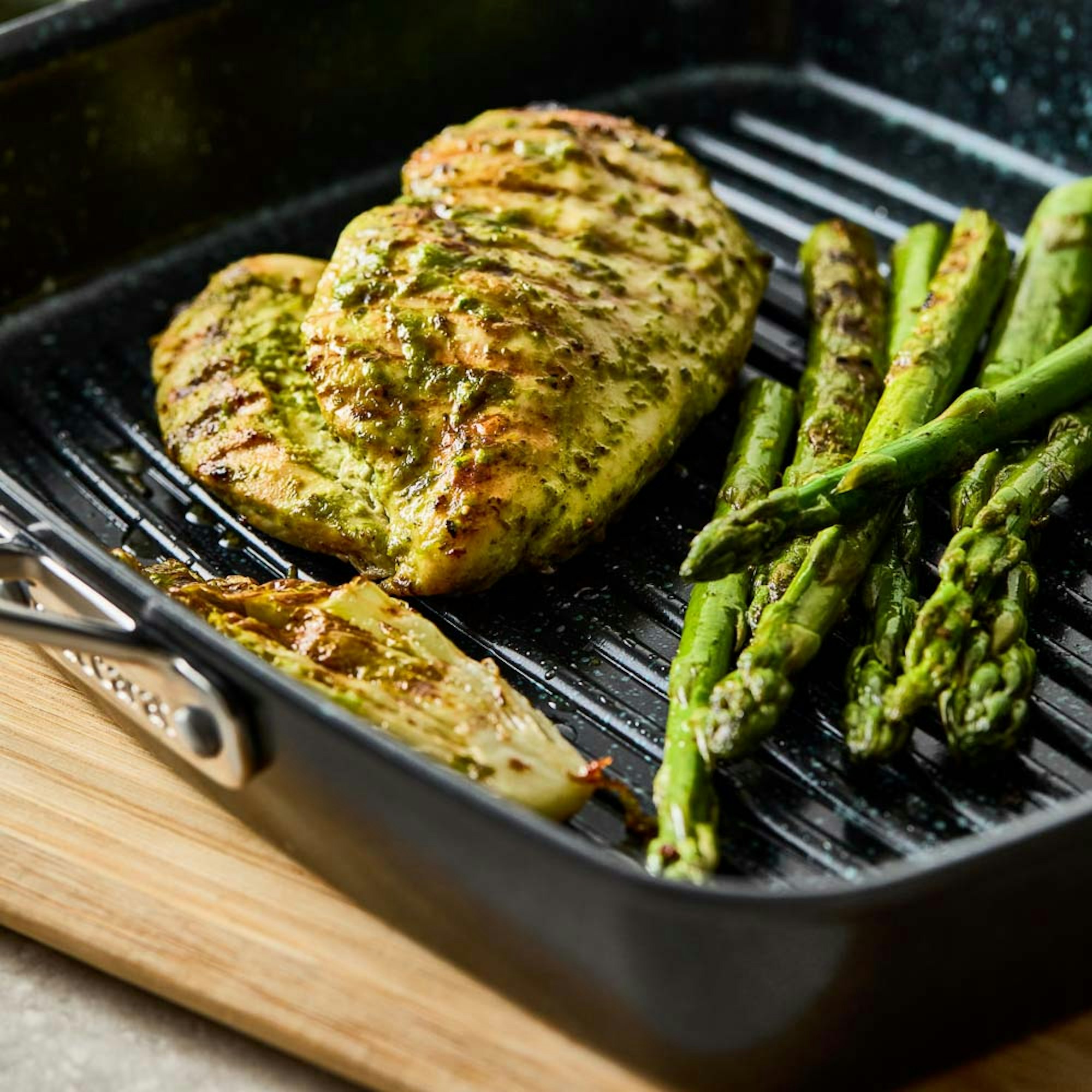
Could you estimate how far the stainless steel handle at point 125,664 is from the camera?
2.77 meters

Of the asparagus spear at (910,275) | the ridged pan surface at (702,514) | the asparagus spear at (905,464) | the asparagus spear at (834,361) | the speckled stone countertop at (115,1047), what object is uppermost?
the asparagus spear at (905,464)

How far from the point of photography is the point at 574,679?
3354mm

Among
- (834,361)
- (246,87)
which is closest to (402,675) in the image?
(834,361)

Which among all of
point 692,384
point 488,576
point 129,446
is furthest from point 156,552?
point 692,384

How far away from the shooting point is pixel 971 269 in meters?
4.14

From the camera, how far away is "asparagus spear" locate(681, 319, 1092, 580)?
121 inches

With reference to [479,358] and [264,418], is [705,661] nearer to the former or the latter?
[479,358]

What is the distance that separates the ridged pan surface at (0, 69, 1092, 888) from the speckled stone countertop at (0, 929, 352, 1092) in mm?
716

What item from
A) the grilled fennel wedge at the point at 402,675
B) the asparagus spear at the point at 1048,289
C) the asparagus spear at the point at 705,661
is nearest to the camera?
the asparagus spear at the point at 705,661

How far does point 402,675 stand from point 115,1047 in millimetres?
852

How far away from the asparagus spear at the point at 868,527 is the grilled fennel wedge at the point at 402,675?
0.32 metres

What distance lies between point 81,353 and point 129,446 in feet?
1.81

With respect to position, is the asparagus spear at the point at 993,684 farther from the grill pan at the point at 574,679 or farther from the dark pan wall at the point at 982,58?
the dark pan wall at the point at 982,58

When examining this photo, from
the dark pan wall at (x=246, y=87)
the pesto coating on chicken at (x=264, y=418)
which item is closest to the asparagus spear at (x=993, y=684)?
the pesto coating on chicken at (x=264, y=418)
